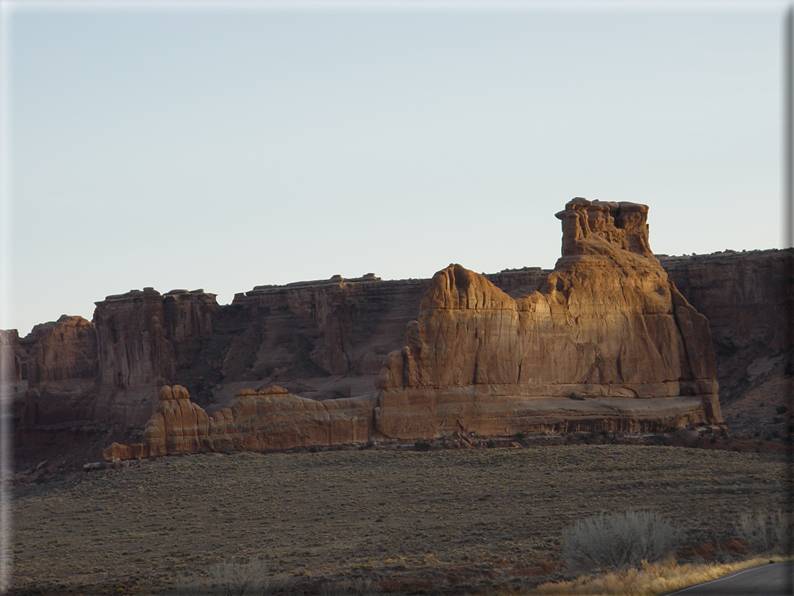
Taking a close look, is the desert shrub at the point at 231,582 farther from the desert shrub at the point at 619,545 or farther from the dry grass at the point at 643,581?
the desert shrub at the point at 619,545

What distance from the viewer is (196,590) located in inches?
1034

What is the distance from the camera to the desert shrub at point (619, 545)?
2803 cm

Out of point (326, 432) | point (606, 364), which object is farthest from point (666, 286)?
point (326, 432)

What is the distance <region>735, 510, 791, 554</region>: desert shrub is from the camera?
29828mm

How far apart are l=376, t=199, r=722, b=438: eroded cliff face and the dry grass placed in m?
25.8

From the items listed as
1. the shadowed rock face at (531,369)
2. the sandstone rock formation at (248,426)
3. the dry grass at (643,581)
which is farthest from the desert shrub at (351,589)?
the shadowed rock face at (531,369)

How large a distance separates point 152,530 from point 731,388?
57978mm

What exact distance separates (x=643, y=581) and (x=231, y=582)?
9729 millimetres

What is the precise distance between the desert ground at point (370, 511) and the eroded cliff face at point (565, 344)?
297 cm

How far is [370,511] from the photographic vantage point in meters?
39.2

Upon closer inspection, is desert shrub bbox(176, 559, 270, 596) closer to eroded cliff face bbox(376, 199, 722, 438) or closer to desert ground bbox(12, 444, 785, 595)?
desert ground bbox(12, 444, 785, 595)

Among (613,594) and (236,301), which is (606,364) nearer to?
(613,594)

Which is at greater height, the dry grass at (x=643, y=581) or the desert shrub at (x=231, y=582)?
the dry grass at (x=643, y=581)

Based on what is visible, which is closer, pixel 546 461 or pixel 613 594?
pixel 613 594
